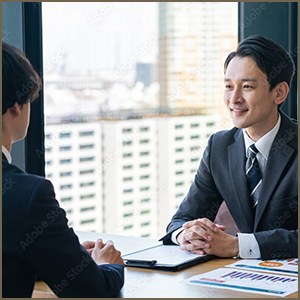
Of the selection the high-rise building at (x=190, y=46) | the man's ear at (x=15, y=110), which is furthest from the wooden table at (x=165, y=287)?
the high-rise building at (x=190, y=46)

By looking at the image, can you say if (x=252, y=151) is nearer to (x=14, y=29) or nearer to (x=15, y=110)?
(x=15, y=110)

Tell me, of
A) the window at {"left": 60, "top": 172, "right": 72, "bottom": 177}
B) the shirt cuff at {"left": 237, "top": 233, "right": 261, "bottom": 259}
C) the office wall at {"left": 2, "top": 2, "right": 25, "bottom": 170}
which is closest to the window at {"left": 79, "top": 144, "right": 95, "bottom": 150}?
the window at {"left": 60, "top": 172, "right": 72, "bottom": 177}

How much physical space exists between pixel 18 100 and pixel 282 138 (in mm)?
1255

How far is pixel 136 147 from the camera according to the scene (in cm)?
2164

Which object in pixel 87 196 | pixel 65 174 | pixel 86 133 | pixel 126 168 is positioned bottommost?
pixel 87 196

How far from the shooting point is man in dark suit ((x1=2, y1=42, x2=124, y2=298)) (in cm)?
118

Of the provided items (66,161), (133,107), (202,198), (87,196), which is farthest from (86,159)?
(202,198)

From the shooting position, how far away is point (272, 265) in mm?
1670

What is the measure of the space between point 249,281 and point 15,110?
0.83 metres

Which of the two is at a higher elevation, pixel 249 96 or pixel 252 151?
pixel 249 96

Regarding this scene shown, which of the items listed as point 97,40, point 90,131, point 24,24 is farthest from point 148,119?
point 24,24

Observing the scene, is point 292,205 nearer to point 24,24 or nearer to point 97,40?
point 24,24

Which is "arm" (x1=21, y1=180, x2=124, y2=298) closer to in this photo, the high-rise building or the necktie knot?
the necktie knot

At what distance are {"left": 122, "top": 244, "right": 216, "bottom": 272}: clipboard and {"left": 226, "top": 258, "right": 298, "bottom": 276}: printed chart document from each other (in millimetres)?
135
